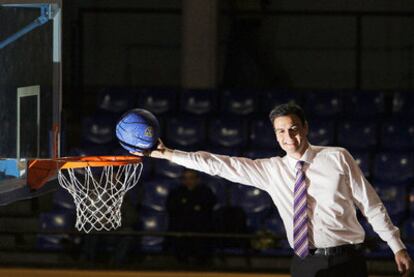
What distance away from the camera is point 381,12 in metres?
12.0

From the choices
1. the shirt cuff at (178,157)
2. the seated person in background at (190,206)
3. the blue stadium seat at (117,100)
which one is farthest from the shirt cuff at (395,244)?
the blue stadium seat at (117,100)

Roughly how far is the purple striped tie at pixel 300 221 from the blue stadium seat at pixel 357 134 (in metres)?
5.10

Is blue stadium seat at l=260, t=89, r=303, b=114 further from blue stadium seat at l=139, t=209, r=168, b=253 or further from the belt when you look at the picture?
the belt

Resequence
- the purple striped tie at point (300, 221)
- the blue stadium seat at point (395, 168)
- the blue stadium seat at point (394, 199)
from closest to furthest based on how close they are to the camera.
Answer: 1. the purple striped tie at point (300, 221)
2. the blue stadium seat at point (394, 199)
3. the blue stadium seat at point (395, 168)

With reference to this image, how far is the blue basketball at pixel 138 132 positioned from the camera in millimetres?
5289

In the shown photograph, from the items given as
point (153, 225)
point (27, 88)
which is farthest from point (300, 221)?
point (153, 225)

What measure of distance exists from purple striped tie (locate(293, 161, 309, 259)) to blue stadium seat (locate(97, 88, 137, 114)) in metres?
5.72

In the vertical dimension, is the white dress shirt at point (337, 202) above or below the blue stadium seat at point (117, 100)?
below

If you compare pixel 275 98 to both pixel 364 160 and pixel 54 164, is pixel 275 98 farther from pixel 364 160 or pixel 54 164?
pixel 54 164

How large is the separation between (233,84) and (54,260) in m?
4.20

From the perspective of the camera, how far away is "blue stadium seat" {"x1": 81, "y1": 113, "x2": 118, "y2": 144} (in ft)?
34.1

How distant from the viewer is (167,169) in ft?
32.6

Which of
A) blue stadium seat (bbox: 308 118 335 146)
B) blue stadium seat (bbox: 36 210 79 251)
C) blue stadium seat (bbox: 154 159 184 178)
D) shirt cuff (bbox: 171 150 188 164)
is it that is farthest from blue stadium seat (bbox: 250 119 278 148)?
shirt cuff (bbox: 171 150 188 164)

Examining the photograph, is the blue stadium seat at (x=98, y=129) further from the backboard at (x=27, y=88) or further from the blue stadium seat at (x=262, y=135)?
the backboard at (x=27, y=88)
